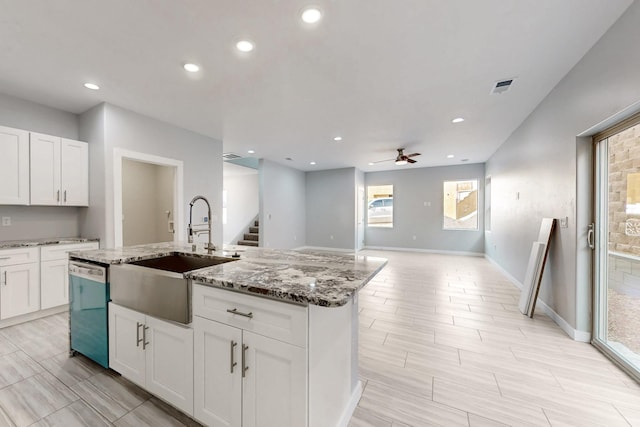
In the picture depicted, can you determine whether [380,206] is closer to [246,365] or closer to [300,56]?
[300,56]

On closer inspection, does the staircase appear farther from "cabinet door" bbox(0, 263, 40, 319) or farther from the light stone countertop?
the light stone countertop

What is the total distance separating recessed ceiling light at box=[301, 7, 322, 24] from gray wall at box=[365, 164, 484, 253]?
679cm

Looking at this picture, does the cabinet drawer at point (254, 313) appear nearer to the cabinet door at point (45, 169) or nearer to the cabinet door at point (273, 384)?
the cabinet door at point (273, 384)

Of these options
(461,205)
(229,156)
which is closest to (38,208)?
(229,156)

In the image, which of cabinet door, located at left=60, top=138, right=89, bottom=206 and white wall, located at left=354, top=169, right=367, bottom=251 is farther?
white wall, located at left=354, top=169, right=367, bottom=251

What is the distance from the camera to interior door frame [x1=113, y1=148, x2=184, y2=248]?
335 centimetres

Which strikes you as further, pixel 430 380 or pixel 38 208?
pixel 38 208

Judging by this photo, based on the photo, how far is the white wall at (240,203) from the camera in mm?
8486

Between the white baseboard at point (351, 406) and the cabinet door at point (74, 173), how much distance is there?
4116 millimetres

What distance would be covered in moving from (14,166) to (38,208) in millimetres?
660

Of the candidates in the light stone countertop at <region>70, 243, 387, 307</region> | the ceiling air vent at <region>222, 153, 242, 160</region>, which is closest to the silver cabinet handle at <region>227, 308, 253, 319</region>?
the light stone countertop at <region>70, 243, 387, 307</region>

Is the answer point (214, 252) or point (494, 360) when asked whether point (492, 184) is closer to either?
point (494, 360)

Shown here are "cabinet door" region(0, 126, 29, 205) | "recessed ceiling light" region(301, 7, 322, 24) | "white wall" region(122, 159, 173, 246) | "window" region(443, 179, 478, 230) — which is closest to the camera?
"recessed ceiling light" region(301, 7, 322, 24)

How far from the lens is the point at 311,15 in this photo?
180 centimetres
